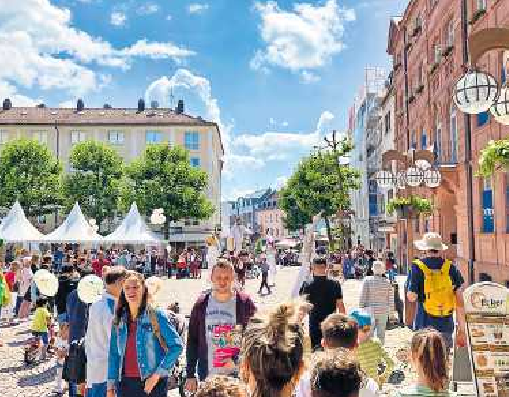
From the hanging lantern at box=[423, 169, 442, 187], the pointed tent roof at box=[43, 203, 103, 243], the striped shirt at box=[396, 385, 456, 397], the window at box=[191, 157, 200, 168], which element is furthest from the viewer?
the window at box=[191, 157, 200, 168]

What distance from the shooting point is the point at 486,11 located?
62.5 feet

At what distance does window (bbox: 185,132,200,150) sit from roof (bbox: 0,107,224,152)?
113 centimetres

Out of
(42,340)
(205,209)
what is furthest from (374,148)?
(42,340)

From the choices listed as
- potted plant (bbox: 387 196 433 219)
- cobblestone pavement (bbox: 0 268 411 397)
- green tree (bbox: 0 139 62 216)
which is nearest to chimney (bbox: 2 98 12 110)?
green tree (bbox: 0 139 62 216)

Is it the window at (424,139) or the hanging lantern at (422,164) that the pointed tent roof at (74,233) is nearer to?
the window at (424,139)

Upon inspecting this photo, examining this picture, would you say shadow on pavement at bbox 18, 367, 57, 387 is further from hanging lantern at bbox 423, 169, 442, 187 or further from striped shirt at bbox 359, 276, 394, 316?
hanging lantern at bbox 423, 169, 442, 187

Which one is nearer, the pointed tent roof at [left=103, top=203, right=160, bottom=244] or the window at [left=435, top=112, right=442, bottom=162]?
the window at [left=435, top=112, right=442, bottom=162]

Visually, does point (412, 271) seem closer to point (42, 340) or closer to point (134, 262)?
point (42, 340)

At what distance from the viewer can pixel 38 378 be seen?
10516mm

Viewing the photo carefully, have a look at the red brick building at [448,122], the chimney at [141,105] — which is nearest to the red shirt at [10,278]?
the red brick building at [448,122]

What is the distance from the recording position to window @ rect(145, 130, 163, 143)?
240ft

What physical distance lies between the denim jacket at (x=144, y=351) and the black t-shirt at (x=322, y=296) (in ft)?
7.84

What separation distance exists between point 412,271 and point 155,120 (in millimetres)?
67287

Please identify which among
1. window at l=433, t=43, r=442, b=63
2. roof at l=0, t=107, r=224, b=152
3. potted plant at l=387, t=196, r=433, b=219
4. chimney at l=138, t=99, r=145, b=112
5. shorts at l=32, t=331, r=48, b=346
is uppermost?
chimney at l=138, t=99, r=145, b=112
